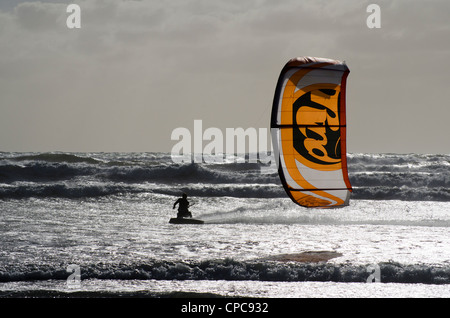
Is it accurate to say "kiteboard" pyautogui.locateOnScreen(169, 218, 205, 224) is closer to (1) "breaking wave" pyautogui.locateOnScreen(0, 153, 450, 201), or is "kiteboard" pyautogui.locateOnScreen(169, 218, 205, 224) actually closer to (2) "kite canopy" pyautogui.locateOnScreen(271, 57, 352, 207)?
(2) "kite canopy" pyautogui.locateOnScreen(271, 57, 352, 207)

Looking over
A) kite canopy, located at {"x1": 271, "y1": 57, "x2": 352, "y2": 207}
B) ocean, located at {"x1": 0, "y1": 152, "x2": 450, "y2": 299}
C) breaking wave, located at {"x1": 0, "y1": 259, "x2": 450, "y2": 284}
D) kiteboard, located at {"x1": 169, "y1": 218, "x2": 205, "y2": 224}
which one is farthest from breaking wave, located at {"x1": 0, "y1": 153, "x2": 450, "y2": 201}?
breaking wave, located at {"x1": 0, "y1": 259, "x2": 450, "y2": 284}

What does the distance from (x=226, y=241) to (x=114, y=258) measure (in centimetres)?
Answer: 293

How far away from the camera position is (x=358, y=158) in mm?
45781

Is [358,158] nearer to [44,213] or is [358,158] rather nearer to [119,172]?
[119,172]

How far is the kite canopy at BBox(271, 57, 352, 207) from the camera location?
11336 millimetres

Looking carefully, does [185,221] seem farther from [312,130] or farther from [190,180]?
[190,180]

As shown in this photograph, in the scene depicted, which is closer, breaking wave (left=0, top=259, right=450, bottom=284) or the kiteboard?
breaking wave (left=0, top=259, right=450, bottom=284)

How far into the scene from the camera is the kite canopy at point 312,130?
11336 mm

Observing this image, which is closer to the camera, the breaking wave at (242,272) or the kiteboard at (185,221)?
the breaking wave at (242,272)

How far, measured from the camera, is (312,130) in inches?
457

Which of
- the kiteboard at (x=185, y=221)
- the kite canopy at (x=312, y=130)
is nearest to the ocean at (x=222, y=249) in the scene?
the kiteboard at (x=185, y=221)

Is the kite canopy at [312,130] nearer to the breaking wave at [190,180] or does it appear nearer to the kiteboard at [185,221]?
the kiteboard at [185,221]

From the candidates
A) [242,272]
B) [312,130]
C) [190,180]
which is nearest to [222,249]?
[242,272]
